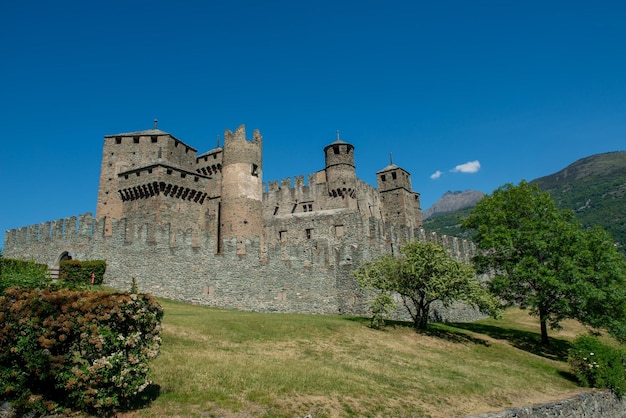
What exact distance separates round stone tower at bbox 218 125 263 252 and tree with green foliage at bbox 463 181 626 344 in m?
20.4

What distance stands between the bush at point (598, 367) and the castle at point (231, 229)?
1080 centimetres

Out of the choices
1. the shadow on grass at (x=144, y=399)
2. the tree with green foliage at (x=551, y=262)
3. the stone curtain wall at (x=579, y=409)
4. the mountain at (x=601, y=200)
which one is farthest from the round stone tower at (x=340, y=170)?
the mountain at (x=601, y=200)

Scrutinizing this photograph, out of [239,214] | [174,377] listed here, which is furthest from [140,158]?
[174,377]

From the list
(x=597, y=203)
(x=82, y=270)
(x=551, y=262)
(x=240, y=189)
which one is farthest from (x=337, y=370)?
(x=597, y=203)

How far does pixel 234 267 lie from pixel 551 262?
65.3 ft

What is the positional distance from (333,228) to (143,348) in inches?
1045

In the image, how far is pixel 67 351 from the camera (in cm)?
894

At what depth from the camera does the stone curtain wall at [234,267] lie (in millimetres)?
28891

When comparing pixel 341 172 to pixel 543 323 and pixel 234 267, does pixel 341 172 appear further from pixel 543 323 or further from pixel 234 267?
pixel 543 323

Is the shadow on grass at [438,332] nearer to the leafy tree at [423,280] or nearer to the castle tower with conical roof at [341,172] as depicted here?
the leafy tree at [423,280]

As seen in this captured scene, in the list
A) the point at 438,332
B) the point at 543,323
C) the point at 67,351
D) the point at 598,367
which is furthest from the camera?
the point at 543,323

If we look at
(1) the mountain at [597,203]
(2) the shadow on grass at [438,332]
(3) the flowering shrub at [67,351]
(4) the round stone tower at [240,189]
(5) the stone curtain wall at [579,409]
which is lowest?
(5) the stone curtain wall at [579,409]

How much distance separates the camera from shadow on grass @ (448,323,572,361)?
25.9 metres

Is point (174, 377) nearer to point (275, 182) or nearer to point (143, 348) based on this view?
point (143, 348)
